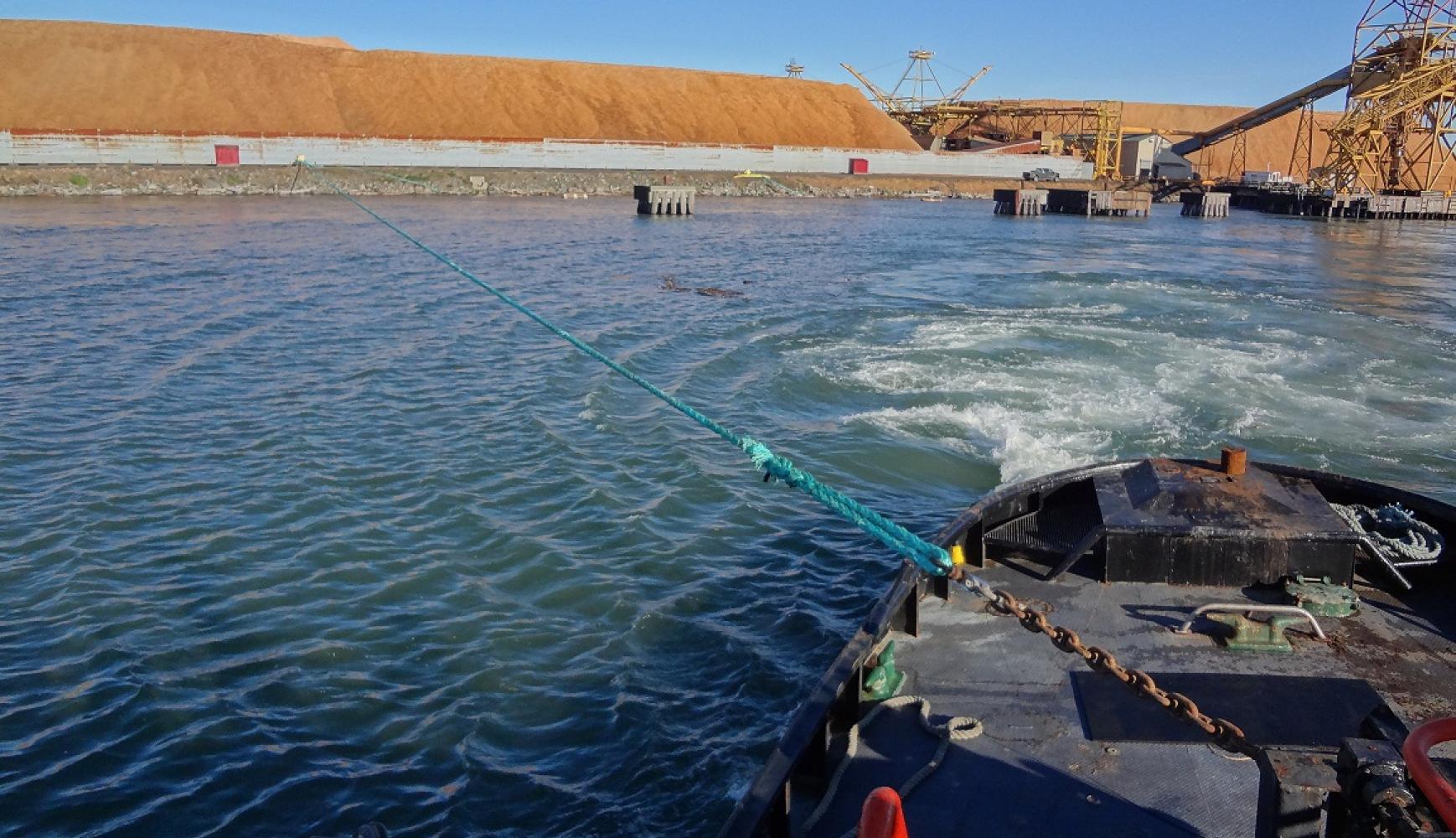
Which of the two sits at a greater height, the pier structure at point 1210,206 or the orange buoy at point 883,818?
the pier structure at point 1210,206

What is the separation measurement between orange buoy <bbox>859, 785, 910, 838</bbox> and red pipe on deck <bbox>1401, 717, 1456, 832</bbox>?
1.22 metres

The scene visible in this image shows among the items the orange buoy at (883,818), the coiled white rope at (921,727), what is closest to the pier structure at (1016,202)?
the coiled white rope at (921,727)

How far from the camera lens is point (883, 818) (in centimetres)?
241

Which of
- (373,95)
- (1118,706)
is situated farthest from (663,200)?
(1118,706)

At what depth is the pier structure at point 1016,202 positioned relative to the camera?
193 ft

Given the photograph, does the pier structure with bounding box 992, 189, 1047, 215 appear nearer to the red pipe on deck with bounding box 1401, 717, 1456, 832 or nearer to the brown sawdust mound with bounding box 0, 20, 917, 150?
the brown sawdust mound with bounding box 0, 20, 917, 150

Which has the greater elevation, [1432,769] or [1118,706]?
[1432,769]

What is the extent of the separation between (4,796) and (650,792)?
136 inches

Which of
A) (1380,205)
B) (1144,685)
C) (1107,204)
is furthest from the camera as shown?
(1107,204)

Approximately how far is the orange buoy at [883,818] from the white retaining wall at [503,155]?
187ft

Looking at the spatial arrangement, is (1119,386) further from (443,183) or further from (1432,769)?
(443,183)

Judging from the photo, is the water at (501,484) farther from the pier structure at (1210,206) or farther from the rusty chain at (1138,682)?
the pier structure at (1210,206)

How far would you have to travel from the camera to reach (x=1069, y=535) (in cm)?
696

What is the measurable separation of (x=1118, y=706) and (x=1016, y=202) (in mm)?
57510
